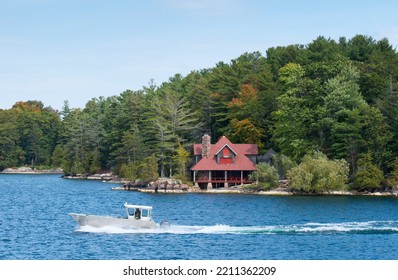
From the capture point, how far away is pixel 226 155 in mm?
95750

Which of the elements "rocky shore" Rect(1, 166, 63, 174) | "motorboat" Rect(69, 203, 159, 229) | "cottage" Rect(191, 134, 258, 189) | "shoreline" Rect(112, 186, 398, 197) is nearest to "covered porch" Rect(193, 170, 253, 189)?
"cottage" Rect(191, 134, 258, 189)

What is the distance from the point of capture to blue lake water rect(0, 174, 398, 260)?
1699 inches

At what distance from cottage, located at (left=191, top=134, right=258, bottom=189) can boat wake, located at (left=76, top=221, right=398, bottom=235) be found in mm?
40493

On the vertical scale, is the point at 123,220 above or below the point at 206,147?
below

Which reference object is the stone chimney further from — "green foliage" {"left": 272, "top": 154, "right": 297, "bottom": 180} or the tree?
"green foliage" {"left": 272, "top": 154, "right": 297, "bottom": 180}

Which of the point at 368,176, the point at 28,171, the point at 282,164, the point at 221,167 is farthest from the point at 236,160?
the point at 28,171

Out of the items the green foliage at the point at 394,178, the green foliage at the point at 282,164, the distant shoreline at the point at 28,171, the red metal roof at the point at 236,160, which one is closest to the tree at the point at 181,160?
the red metal roof at the point at 236,160

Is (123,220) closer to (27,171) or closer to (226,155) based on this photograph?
(226,155)

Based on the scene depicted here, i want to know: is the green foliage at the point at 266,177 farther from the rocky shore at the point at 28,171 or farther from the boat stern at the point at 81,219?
the rocky shore at the point at 28,171

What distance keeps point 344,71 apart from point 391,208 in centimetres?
2992

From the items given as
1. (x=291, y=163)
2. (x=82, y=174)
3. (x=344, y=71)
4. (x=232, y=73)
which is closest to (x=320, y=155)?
(x=291, y=163)

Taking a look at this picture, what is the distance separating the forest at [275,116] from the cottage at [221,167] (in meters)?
4.04

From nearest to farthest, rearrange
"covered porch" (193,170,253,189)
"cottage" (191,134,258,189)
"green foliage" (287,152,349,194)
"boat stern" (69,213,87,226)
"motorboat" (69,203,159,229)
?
"motorboat" (69,203,159,229) < "boat stern" (69,213,87,226) < "green foliage" (287,152,349,194) < "covered porch" (193,170,253,189) < "cottage" (191,134,258,189)

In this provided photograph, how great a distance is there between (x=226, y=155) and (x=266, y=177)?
9428 mm
